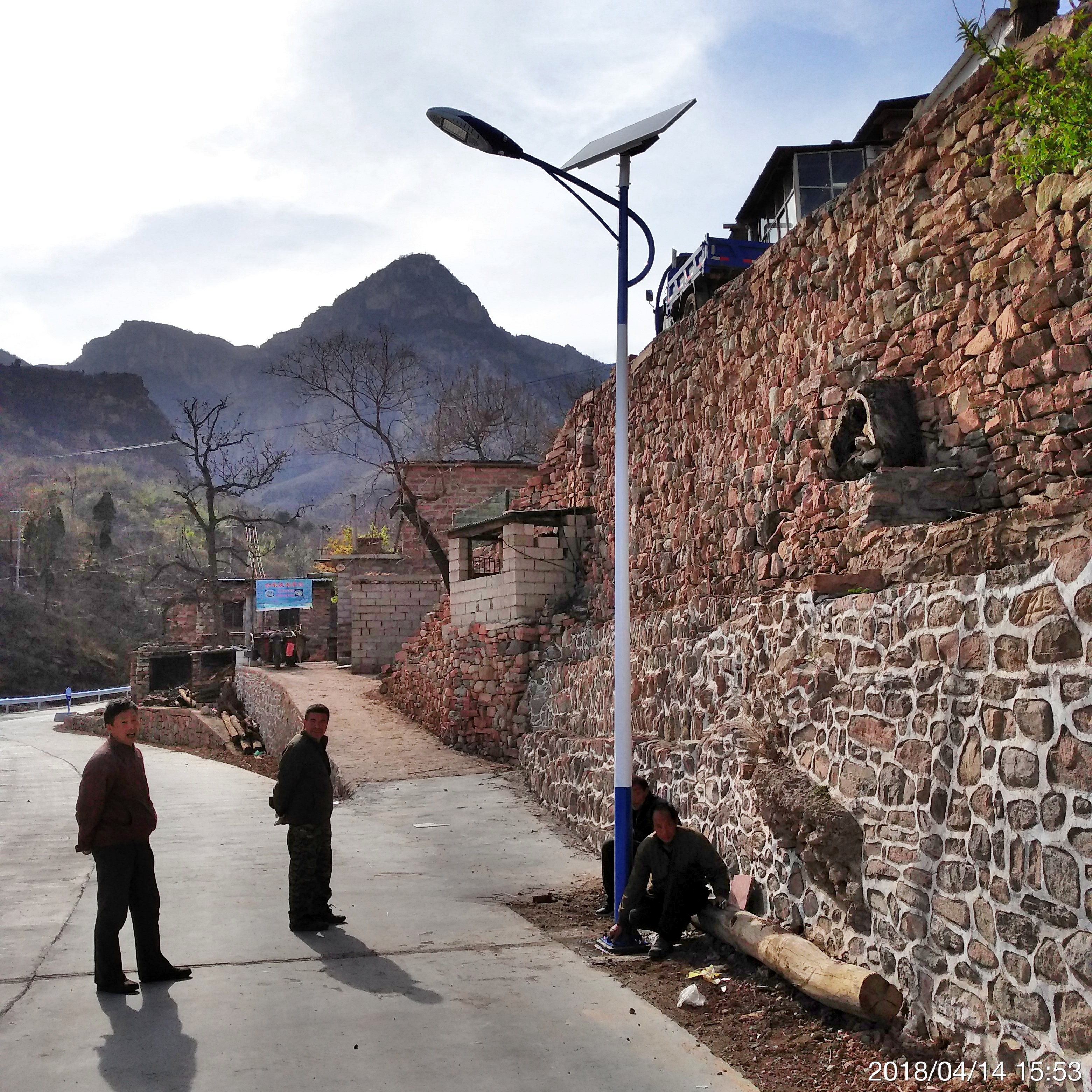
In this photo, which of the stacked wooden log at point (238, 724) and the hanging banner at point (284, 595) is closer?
the stacked wooden log at point (238, 724)

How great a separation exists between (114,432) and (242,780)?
10760 cm

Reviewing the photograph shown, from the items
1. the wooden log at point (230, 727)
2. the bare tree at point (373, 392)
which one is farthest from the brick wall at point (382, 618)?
the wooden log at point (230, 727)

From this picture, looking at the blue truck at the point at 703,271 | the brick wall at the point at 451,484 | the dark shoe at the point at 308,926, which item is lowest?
the dark shoe at the point at 308,926

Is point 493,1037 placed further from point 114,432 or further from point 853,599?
point 114,432

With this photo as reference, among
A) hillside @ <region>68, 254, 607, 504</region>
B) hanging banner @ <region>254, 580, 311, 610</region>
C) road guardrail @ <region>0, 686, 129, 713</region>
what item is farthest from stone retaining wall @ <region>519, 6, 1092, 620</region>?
hillside @ <region>68, 254, 607, 504</region>

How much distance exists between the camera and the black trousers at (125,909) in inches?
229

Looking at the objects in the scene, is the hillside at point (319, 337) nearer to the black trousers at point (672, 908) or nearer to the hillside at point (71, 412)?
the hillside at point (71, 412)

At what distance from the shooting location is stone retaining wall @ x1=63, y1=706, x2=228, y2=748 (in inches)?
1102

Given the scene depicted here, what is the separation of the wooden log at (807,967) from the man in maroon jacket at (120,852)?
10.2ft

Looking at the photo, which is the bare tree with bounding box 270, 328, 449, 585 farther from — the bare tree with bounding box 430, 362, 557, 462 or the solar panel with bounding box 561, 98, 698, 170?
the solar panel with bounding box 561, 98, 698, 170

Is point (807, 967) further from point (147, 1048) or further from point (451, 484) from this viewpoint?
point (451, 484)

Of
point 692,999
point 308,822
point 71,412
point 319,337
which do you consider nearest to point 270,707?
point 308,822

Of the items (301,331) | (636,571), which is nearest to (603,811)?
(636,571)

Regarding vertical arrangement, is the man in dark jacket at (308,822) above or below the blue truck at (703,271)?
below
